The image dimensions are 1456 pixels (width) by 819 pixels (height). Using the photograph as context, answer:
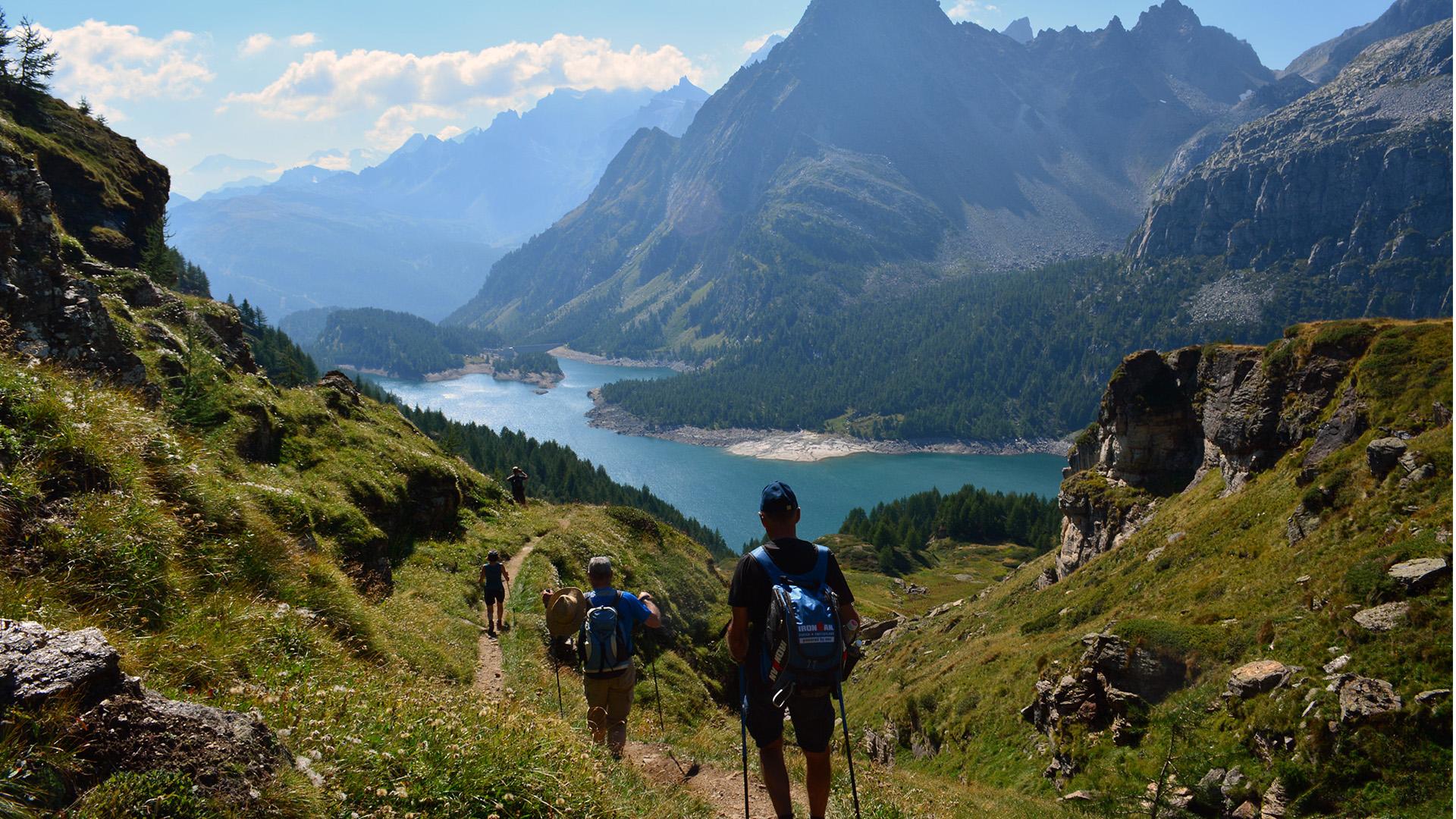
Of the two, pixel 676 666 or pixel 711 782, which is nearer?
pixel 711 782

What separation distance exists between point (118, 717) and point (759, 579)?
4947 mm

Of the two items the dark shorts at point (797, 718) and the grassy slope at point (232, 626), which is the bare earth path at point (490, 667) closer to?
the grassy slope at point (232, 626)

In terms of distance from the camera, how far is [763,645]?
6863mm

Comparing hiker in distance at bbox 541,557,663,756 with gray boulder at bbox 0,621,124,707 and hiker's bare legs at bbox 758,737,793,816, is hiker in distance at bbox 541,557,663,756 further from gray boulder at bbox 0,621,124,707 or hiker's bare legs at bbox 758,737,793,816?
gray boulder at bbox 0,621,124,707

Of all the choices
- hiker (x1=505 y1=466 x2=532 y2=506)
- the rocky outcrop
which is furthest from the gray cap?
the rocky outcrop

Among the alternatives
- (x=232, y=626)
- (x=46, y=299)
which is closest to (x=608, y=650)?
(x=232, y=626)

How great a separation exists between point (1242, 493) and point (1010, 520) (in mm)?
98300

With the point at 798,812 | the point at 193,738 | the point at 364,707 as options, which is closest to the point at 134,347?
the point at 364,707

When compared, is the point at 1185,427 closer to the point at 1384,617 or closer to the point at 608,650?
the point at 1384,617

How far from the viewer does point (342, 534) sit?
668 inches

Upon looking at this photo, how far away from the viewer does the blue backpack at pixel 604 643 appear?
30.8 feet

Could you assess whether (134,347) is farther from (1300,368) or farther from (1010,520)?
(1010,520)

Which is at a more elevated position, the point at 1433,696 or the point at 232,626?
the point at 232,626

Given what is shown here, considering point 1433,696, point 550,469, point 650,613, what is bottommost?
point 550,469
